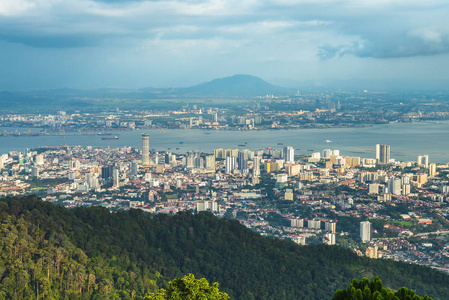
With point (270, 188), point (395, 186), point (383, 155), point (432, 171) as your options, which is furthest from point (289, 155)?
point (395, 186)

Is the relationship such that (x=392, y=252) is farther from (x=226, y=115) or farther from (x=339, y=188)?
(x=226, y=115)

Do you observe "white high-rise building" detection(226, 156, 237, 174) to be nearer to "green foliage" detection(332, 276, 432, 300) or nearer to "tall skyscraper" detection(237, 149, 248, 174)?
"tall skyscraper" detection(237, 149, 248, 174)

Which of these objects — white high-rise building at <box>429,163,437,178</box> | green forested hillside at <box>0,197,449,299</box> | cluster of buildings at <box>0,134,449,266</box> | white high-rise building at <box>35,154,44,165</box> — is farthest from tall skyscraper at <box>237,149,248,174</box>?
green forested hillside at <box>0,197,449,299</box>

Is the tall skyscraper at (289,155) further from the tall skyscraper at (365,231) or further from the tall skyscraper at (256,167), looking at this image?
the tall skyscraper at (365,231)

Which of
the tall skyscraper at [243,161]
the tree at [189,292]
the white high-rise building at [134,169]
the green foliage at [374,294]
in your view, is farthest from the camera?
→ the tall skyscraper at [243,161]

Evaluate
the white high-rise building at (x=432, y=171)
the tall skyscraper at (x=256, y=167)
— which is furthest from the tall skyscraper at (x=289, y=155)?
the white high-rise building at (x=432, y=171)

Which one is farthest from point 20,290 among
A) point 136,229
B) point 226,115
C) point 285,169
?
point 226,115
